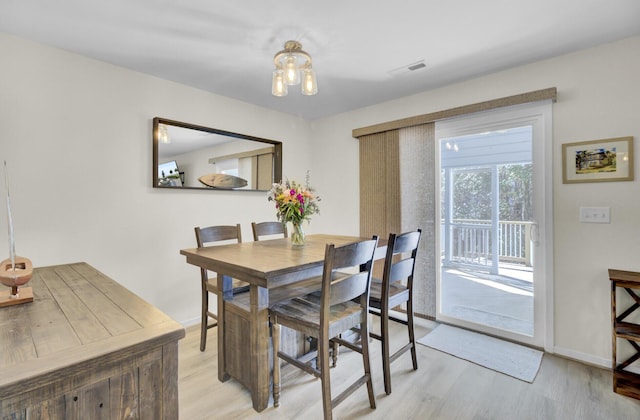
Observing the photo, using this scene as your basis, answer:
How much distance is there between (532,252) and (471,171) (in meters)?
0.87

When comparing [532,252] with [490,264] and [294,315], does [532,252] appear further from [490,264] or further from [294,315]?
[294,315]

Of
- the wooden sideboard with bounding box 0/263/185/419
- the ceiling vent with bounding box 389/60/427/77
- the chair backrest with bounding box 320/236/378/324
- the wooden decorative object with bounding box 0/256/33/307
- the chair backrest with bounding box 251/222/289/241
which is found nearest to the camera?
the wooden sideboard with bounding box 0/263/185/419

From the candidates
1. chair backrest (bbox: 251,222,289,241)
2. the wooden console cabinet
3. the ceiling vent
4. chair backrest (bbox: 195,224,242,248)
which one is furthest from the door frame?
chair backrest (bbox: 195,224,242,248)

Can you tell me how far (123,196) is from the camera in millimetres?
2523

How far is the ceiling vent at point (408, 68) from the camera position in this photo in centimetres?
248

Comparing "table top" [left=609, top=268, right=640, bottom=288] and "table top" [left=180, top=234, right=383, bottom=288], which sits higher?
"table top" [left=180, top=234, right=383, bottom=288]

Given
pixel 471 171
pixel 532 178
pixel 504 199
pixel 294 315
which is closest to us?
pixel 294 315

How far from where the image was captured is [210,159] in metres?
3.06

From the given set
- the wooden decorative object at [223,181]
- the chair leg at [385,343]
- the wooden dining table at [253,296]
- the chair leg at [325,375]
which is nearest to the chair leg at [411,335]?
the chair leg at [385,343]

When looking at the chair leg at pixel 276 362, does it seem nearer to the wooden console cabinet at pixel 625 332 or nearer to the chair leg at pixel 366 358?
the chair leg at pixel 366 358

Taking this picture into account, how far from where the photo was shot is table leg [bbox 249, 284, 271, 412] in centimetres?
168

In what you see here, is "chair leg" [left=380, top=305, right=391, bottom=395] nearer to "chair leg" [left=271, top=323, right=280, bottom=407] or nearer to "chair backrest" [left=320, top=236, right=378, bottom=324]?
"chair backrest" [left=320, top=236, right=378, bottom=324]

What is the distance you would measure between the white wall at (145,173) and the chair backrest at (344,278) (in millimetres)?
1755

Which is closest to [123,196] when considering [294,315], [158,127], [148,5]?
[158,127]
